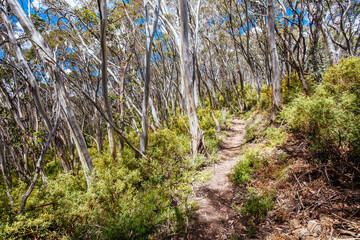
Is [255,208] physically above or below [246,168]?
below

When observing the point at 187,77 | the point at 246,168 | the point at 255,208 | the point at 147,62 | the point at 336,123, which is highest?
the point at 147,62

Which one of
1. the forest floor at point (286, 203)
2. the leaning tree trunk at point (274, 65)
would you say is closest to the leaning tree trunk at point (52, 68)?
the forest floor at point (286, 203)

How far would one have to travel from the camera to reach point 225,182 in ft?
12.0

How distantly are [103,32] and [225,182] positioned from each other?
396 centimetres

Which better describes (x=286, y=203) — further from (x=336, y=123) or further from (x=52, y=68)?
(x=52, y=68)

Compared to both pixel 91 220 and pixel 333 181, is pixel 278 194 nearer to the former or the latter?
pixel 333 181

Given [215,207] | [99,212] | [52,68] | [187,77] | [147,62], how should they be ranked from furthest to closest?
1. [187,77]
2. [147,62]
3. [52,68]
4. [215,207]
5. [99,212]

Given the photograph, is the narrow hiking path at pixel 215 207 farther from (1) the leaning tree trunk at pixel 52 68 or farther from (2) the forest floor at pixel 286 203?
(1) the leaning tree trunk at pixel 52 68

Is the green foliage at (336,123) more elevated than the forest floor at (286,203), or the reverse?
the green foliage at (336,123)

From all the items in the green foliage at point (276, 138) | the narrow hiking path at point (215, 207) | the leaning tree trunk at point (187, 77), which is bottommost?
the narrow hiking path at point (215, 207)

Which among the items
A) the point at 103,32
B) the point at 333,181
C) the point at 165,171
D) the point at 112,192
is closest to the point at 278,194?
the point at 333,181

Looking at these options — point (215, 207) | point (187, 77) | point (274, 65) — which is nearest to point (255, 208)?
point (215, 207)

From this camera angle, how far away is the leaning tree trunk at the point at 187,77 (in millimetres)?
4254

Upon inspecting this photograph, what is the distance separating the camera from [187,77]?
4633 mm
